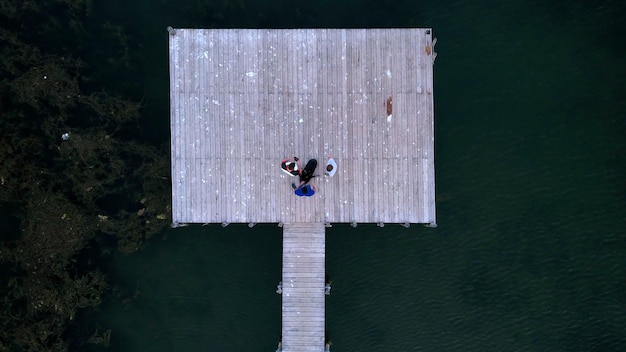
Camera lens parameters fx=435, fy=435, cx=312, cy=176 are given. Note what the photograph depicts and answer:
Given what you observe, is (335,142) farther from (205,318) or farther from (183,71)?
(205,318)

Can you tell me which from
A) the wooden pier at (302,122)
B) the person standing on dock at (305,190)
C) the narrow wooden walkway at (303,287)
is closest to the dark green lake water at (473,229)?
the narrow wooden walkway at (303,287)

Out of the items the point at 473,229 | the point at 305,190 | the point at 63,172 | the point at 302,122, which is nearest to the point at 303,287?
the point at 305,190

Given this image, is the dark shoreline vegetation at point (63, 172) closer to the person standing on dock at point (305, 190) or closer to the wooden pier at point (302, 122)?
the wooden pier at point (302, 122)

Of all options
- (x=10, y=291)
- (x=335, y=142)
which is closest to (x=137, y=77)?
(x=335, y=142)

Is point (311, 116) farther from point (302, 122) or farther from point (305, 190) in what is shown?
point (305, 190)

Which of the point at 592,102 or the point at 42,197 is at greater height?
the point at 592,102

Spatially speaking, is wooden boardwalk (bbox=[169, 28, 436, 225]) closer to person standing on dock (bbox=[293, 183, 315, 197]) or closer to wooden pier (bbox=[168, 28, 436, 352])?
wooden pier (bbox=[168, 28, 436, 352])

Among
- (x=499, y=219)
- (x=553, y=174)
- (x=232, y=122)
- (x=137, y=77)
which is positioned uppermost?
(x=137, y=77)
